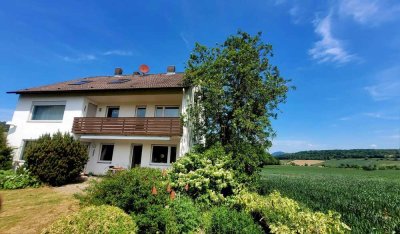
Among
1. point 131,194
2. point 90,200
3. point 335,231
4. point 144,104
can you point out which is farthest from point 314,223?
point 144,104

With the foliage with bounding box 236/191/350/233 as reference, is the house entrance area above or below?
above

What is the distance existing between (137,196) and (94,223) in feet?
6.81

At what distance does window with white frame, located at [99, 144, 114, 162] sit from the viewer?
1869cm

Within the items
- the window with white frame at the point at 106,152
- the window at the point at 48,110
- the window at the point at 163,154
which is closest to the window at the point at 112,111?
the window with white frame at the point at 106,152

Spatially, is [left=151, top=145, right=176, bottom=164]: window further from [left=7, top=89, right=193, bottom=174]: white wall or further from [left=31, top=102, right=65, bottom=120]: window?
[left=31, top=102, right=65, bottom=120]: window

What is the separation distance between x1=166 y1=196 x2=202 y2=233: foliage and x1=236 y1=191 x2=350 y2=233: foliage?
2.22m

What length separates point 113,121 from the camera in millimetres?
17344

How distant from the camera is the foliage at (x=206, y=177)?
10.5 metres

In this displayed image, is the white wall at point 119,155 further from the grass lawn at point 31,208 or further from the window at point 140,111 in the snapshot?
the grass lawn at point 31,208

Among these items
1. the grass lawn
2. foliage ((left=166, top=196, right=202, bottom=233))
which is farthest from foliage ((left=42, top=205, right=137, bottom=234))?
the grass lawn

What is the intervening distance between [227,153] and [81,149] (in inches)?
403

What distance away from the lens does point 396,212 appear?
31.7ft

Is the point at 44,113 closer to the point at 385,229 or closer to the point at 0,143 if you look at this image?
the point at 0,143

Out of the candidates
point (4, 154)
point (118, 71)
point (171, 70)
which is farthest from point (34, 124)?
point (171, 70)
